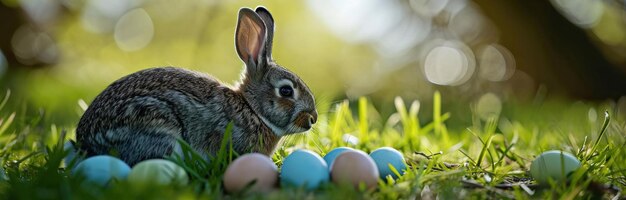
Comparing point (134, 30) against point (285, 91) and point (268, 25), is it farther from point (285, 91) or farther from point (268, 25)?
point (285, 91)

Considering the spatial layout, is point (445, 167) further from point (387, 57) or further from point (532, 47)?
point (387, 57)

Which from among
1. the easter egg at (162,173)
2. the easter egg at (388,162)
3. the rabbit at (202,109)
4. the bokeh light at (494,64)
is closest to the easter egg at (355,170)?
the easter egg at (388,162)

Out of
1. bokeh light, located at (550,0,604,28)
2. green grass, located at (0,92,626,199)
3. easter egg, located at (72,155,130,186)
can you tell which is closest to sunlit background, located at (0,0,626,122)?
bokeh light, located at (550,0,604,28)

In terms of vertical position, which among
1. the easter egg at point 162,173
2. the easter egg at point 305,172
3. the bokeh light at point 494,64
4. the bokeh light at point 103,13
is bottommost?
the bokeh light at point 494,64

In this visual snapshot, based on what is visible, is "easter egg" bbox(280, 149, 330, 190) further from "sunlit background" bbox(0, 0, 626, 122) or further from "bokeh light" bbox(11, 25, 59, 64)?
"bokeh light" bbox(11, 25, 59, 64)

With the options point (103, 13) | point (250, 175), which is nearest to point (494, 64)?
point (103, 13)

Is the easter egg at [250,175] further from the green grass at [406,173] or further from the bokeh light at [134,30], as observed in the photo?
the bokeh light at [134,30]

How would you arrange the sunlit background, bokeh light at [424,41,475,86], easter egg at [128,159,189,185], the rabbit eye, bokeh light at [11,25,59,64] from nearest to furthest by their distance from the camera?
1. easter egg at [128,159,189,185]
2. the rabbit eye
3. the sunlit background
4. bokeh light at [11,25,59,64]
5. bokeh light at [424,41,475,86]
